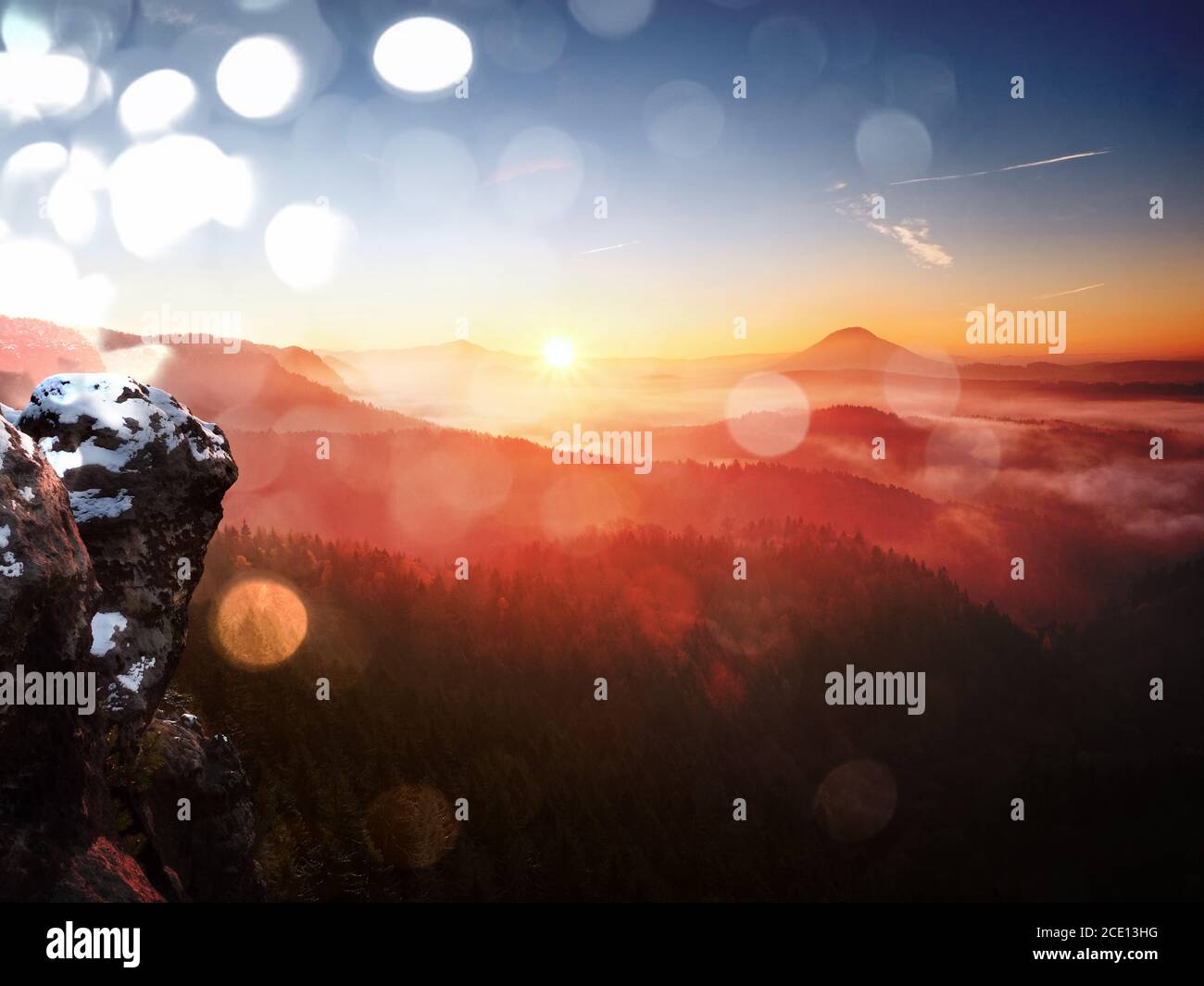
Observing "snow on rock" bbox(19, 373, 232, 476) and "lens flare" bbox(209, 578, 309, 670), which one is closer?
"snow on rock" bbox(19, 373, 232, 476)

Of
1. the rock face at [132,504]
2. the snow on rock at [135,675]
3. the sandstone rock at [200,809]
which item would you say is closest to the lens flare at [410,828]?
the sandstone rock at [200,809]

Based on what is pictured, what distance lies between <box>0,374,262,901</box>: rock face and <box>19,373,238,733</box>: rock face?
0.11ft

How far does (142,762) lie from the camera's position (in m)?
17.6

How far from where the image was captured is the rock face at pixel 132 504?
16.1 m

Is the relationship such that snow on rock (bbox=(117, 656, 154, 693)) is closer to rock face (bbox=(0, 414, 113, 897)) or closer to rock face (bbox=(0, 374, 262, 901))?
rock face (bbox=(0, 374, 262, 901))

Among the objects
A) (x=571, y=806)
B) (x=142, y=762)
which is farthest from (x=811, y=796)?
(x=142, y=762)

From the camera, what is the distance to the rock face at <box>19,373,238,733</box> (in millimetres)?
16141

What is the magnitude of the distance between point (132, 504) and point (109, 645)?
11.0ft

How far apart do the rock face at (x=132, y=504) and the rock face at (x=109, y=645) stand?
33 mm

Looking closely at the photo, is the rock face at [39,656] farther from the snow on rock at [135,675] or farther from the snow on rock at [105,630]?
the snow on rock at [135,675]

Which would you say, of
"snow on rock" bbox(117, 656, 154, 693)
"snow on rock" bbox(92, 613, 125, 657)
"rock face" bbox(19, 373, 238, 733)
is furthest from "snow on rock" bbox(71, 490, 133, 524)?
"snow on rock" bbox(117, 656, 154, 693)

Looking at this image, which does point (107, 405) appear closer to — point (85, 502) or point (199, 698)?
point (85, 502)

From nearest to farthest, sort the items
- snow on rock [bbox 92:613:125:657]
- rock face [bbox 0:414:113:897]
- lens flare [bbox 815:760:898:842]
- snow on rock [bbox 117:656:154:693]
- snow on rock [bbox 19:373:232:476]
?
rock face [bbox 0:414:113:897]
snow on rock [bbox 92:613:125:657]
snow on rock [bbox 19:373:232:476]
snow on rock [bbox 117:656:154:693]
lens flare [bbox 815:760:898:842]

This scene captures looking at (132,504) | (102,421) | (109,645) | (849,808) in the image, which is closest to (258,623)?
(132,504)
